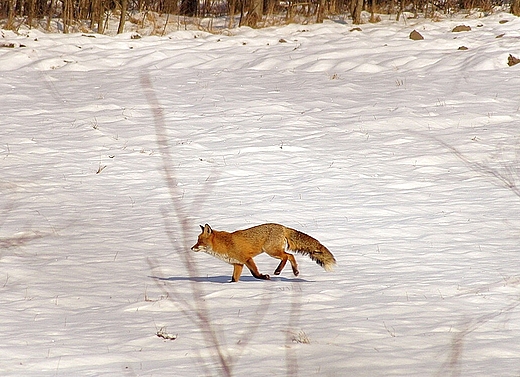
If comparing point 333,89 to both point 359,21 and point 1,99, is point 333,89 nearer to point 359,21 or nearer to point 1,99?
point 1,99

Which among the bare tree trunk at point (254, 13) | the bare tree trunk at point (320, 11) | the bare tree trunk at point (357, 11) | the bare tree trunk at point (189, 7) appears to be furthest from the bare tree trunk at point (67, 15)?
the bare tree trunk at point (357, 11)

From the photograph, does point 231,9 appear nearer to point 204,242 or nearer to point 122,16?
point 122,16

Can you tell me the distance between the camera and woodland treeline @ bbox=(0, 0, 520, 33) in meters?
23.7

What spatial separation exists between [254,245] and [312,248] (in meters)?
0.51

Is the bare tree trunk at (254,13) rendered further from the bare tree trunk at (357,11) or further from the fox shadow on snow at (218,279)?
the fox shadow on snow at (218,279)

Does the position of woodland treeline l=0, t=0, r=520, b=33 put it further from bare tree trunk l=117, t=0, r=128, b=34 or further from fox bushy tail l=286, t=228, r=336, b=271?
fox bushy tail l=286, t=228, r=336, b=271

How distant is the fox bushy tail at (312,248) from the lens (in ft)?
20.8

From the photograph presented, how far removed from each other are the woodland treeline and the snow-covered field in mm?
2860

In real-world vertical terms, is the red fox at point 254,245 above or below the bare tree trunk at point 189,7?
below

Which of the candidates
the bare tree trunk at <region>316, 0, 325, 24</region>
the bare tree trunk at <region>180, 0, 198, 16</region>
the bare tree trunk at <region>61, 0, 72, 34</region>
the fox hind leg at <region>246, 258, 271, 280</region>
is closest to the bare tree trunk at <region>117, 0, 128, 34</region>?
the bare tree trunk at <region>61, 0, 72, 34</region>

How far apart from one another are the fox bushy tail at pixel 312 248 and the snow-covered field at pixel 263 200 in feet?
0.88

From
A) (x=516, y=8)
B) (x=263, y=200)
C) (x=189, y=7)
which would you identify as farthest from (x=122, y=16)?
(x=263, y=200)

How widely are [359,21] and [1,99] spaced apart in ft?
43.1

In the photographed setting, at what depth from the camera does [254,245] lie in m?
6.32
